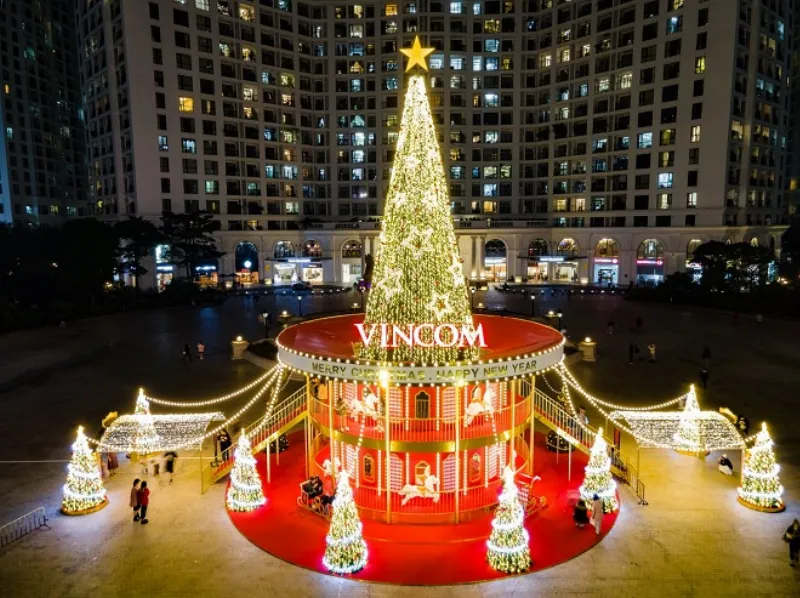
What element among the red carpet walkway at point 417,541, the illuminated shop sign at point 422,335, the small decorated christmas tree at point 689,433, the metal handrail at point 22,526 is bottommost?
the red carpet walkway at point 417,541

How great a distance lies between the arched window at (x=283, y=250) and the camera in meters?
96.1

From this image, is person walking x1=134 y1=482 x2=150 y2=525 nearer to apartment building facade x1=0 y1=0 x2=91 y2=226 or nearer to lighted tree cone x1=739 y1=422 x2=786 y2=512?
lighted tree cone x1=739 y1=422 x2=786 y2=512

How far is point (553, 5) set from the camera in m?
94.4

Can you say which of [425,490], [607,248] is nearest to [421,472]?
[425,490]

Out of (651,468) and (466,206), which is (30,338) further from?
(466,206)

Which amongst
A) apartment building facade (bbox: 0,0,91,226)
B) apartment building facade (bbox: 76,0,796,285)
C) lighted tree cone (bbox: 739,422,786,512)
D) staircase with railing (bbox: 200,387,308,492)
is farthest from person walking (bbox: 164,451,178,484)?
apartment building facade (bbox: 0,0,91,226)

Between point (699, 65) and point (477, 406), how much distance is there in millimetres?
80669

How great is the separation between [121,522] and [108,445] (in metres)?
4.16

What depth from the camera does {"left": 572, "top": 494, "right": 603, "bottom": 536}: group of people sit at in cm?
1741

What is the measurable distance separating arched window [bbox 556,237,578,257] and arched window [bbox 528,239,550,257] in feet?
6.40

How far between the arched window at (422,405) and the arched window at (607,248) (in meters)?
78.2

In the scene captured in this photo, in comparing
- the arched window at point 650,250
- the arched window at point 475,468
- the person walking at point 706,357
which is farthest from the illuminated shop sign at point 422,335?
the arched window at point 650,250

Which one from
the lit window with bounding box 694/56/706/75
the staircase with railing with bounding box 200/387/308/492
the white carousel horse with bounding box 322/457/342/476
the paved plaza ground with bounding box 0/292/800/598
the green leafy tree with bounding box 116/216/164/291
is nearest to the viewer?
the paved plaza ground with bounding box 0/292/800/598

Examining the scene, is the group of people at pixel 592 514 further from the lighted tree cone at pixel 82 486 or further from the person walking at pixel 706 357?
the person walking at pixel 706 357
